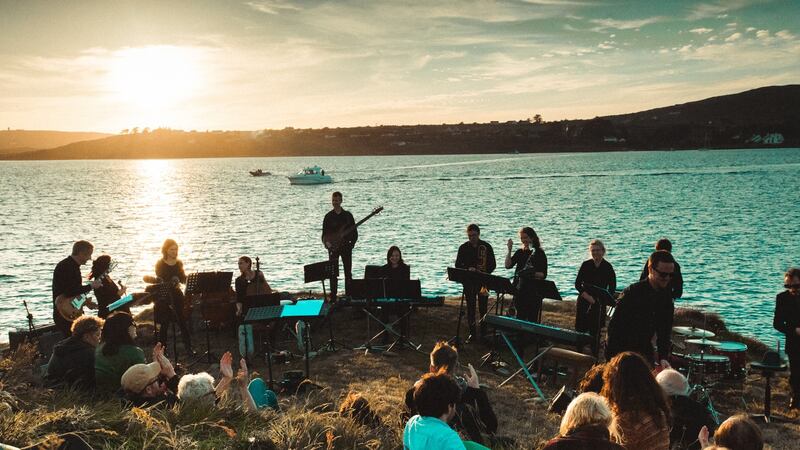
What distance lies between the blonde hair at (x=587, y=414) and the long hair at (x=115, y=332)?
4636 mm

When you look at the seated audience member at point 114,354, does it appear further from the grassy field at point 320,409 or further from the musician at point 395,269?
the musician at point 395,269

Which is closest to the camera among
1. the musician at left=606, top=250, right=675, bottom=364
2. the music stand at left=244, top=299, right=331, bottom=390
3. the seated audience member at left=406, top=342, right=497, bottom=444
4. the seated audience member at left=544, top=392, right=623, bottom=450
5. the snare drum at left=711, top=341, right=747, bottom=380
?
the seated audience member at left=544, top=392, right=623, bottom=450

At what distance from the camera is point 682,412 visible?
17.8ft

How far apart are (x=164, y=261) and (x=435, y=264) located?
18.8 meters

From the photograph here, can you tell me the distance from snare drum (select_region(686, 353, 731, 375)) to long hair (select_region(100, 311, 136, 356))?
7430mm

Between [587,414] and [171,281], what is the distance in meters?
8.72

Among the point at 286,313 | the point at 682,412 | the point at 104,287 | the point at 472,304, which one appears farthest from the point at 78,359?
the point at 472,304

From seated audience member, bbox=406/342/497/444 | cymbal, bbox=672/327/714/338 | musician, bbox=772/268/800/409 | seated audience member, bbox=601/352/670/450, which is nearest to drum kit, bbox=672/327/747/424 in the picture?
cymbal, bbox=672/327/714/338

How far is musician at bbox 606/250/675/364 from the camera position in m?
6.35

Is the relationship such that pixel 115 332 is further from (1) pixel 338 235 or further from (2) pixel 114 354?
(1) pixel 338 235

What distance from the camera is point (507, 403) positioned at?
28.7ft

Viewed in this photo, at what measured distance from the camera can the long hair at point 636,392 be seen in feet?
13.1

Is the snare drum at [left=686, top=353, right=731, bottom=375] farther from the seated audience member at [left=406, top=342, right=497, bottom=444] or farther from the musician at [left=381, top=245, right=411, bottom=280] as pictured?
the musician at [left=381, top=245, right=411, bottom=280]

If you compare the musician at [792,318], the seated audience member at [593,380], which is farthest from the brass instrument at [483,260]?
the seated audience member at [593,380]
